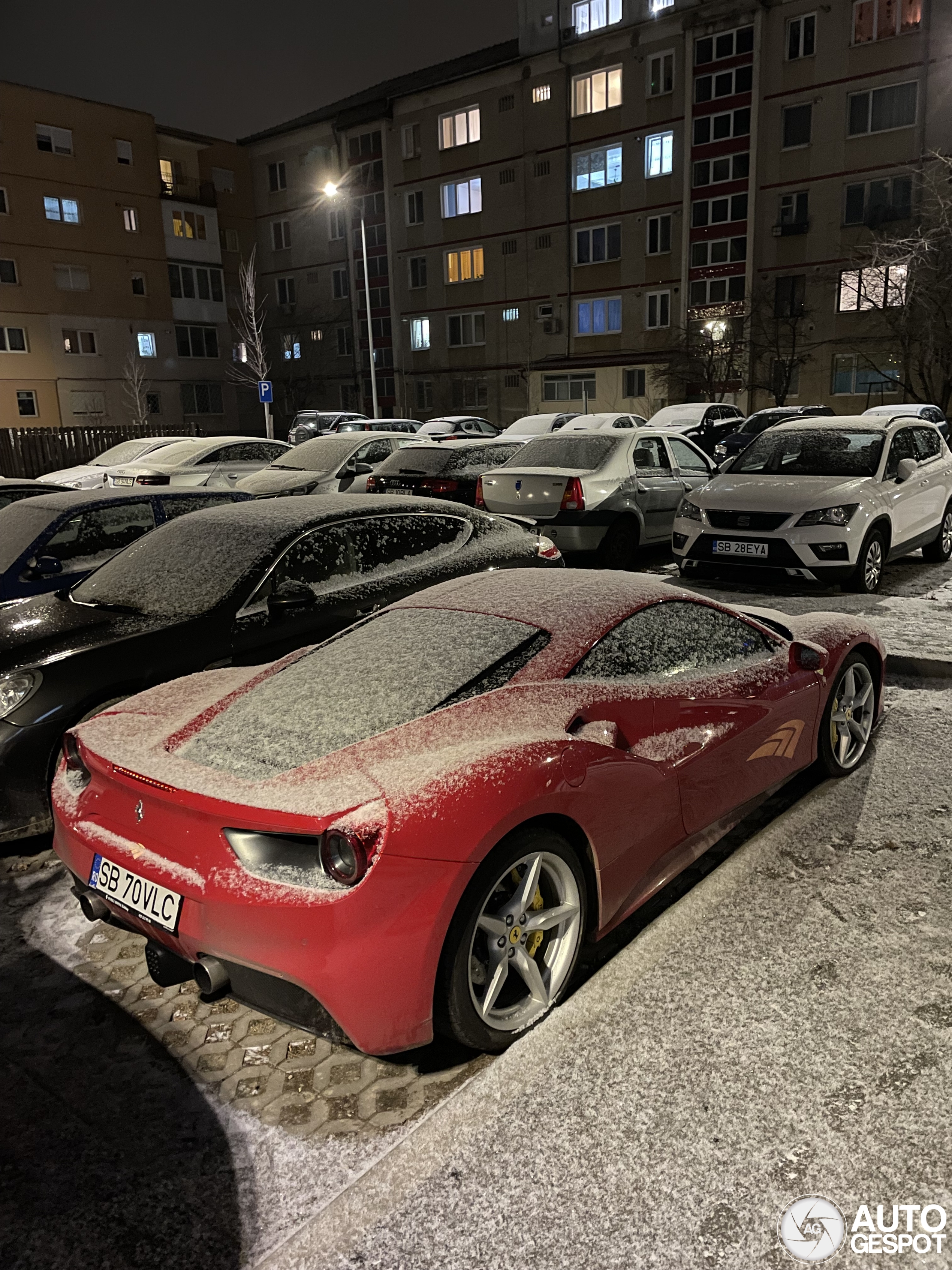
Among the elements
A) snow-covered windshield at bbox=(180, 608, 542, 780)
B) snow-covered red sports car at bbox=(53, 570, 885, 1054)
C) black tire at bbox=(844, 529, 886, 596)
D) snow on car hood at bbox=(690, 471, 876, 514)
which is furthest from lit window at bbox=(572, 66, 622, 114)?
snow-covered windshield at bbox=(180, 608, 542, 780)

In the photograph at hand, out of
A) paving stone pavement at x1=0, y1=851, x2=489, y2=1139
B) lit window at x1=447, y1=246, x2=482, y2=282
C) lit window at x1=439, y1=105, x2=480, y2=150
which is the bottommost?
paving stone pavement at x1=0, y1=851, x2=489, y2=1139

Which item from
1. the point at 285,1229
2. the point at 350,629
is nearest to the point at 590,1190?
the point at 285,1229

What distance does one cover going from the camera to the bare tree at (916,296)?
88.1 feet

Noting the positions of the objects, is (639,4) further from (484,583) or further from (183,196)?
(484,583)

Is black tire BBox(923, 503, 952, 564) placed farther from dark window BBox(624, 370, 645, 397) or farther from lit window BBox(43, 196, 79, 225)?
lit window BBox(43, 196, 79, 225)

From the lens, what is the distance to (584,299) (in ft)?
120

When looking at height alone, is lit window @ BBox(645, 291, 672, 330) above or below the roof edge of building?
below

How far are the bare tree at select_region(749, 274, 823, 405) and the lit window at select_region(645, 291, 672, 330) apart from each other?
10.9 ft

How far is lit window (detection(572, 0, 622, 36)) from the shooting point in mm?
34656

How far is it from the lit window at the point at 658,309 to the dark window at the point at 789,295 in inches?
157

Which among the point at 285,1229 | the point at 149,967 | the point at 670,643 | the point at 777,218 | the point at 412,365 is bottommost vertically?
the point at 285,1229

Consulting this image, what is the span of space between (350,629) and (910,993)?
252cm

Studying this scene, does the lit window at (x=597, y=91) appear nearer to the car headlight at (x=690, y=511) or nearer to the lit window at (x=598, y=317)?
the lit window at (x=598, y=317)

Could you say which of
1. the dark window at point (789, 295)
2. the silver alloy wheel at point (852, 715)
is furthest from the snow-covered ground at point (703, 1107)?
the dark window at point (789, 295)
